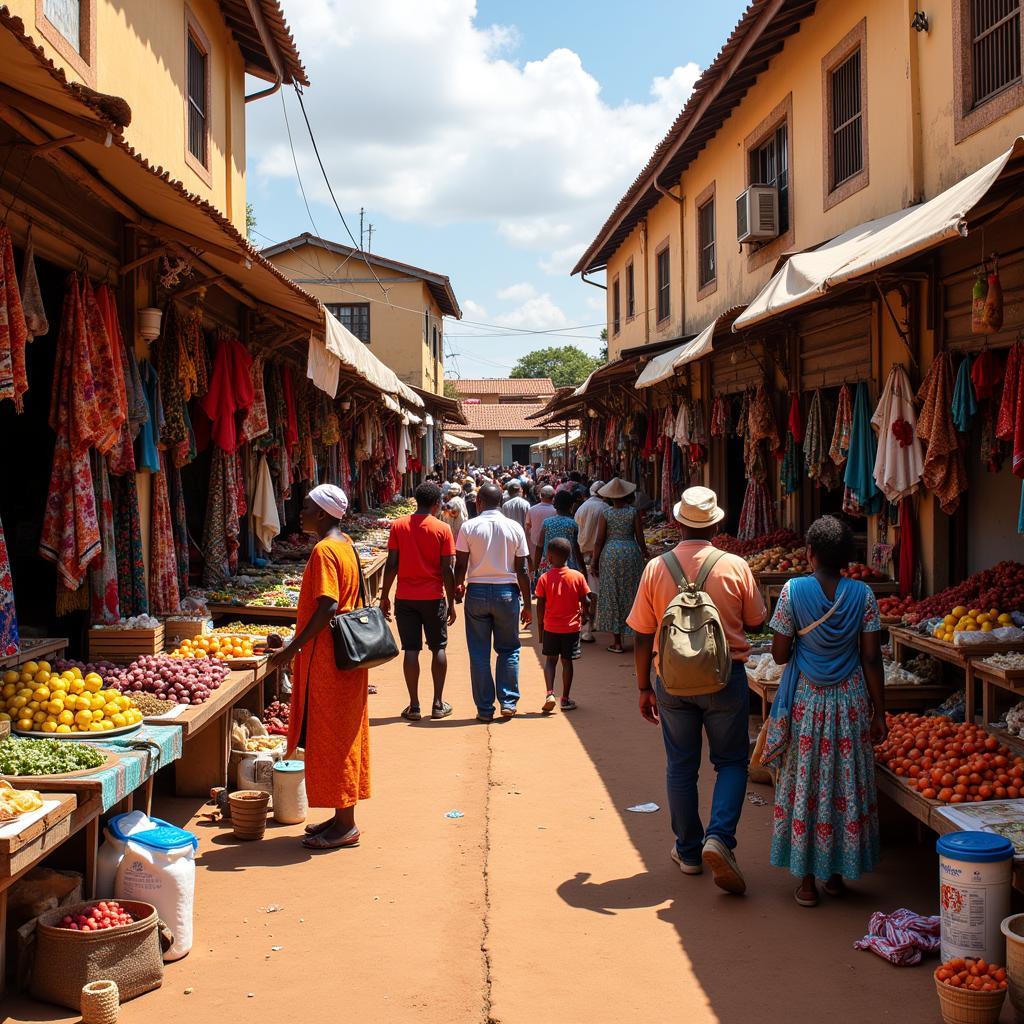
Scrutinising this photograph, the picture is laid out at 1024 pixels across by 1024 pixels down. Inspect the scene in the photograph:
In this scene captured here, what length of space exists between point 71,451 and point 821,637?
440cm

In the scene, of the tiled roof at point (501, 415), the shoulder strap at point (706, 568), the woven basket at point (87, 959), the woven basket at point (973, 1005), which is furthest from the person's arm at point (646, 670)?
the tiled roof at point (501, 415)

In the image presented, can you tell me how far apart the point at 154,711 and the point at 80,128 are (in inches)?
118

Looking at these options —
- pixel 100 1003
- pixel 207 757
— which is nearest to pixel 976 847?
pixel 100 1003

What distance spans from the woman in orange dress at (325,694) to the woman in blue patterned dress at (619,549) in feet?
20.4

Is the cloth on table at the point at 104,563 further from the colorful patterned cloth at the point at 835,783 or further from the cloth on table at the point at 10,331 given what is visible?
the colorful patterned cloth at the point at 835,783

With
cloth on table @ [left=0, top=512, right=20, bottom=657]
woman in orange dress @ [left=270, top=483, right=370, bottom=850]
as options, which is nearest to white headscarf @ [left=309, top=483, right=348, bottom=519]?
woman in orange dress @ [left=270, top=483, right=370, bottom=850]

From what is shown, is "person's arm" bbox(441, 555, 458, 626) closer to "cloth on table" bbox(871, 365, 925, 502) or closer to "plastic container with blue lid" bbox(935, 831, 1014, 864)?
"cloth on table" bbox(871, 365, 925, 502)

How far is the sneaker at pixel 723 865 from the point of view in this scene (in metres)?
5.10

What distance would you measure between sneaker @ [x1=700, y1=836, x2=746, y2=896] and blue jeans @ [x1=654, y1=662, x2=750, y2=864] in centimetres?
9

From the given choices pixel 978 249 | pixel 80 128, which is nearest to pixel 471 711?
pixel 978 249

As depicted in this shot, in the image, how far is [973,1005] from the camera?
383cm

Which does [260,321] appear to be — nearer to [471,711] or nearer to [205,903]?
[471,711]

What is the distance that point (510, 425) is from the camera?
202 ft

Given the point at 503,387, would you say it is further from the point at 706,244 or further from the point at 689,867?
the point at 689,867
